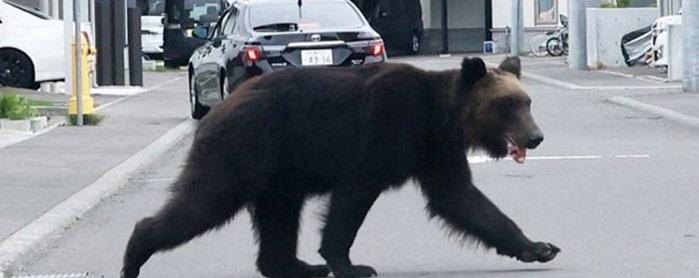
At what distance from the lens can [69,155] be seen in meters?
17.5

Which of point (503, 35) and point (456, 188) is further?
point (503, 35)

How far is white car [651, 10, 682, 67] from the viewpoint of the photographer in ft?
107

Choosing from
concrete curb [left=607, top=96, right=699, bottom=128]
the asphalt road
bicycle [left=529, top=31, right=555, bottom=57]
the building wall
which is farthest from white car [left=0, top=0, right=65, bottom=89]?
the building wall

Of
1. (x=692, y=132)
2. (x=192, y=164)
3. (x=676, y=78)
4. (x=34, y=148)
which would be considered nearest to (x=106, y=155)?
(x=34, y=148)

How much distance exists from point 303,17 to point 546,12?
117ft

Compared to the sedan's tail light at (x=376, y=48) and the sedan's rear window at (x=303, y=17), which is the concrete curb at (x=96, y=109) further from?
the sedan's tail light at (x=376, y=48)

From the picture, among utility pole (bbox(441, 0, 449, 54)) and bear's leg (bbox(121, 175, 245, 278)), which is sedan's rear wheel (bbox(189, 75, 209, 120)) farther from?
utility pole (bbox(441, 0, 449, 54))

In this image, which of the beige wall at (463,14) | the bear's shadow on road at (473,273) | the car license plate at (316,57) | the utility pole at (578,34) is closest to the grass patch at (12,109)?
the car license plate at (316,57)

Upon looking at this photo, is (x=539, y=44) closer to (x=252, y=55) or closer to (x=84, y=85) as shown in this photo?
(x=84, y=85)

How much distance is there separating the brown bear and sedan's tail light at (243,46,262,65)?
1085cm

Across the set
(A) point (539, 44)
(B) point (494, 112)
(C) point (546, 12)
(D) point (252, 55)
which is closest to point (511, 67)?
(B) point (494, 112)

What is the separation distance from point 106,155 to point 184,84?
17189 mm

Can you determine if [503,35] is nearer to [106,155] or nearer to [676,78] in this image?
[676,78]

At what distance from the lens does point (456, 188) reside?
9.20 meters
